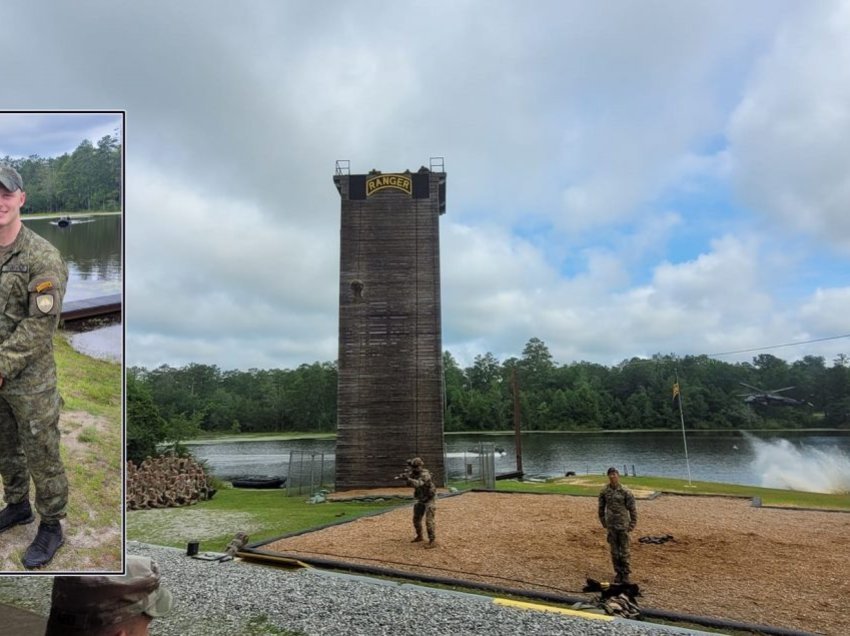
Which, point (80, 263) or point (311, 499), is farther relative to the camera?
point (311, 499)

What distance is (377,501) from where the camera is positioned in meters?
18.0

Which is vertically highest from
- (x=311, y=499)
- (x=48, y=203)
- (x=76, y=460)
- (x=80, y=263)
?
(x=48, y=203)

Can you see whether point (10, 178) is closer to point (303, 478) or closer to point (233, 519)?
point (233, 519)

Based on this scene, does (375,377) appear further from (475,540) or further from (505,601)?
(505,601)

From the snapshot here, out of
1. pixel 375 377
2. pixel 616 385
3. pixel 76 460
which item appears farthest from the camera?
pixel 616 385

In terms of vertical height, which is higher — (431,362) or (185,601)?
(431,362)

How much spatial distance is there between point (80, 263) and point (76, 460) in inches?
42.8

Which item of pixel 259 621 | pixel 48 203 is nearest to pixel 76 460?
pixel 48 203

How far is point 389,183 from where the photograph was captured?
22.3 meters

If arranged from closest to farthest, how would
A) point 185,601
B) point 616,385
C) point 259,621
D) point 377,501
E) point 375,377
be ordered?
point 259,621, point 185,601, point 377,501, point 375,377, point 616,385

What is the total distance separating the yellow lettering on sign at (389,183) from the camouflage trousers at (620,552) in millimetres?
16837

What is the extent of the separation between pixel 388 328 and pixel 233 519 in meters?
8.97

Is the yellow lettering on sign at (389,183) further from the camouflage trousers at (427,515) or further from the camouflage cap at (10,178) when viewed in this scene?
the camouflage cap at (10,178)

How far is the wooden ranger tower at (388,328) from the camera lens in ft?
66.6
